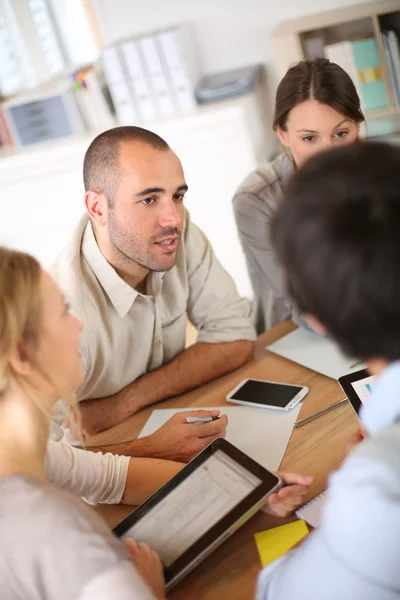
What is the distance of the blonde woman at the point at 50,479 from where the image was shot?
0.84m

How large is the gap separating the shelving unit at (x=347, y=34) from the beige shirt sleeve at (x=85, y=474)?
213 centimetres

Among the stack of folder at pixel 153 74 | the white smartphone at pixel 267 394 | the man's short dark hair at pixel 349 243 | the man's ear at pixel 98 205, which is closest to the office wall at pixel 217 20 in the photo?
the stack of folder at pixel 153 74

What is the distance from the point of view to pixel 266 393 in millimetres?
1463

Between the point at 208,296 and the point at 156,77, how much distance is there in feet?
5.37

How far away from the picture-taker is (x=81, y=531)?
0.87 m

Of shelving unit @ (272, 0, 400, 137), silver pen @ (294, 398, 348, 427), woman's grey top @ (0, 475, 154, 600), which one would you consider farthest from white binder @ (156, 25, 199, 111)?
woman's grey top @ (0, 475, 154, 600)

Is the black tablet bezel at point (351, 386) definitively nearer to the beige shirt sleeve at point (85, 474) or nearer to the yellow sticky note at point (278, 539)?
the yellow sticky note at point (278, 539)

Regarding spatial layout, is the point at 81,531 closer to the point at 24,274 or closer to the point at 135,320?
the point at 24,274

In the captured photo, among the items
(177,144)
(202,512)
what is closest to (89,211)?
(202,512)

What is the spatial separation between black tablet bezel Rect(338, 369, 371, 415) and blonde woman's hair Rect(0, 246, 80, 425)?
570 millimetres

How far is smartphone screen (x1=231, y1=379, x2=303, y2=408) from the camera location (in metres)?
1.42

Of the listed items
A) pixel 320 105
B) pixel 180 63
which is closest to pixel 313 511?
pixel 320 105

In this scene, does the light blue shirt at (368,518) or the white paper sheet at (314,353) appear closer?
the light blue shirt at (368,518)

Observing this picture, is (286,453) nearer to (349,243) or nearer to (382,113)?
(349,243)
